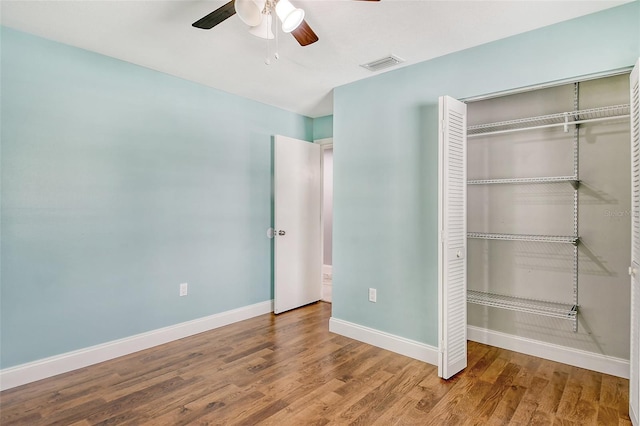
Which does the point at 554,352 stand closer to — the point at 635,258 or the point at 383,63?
the point at 635,258

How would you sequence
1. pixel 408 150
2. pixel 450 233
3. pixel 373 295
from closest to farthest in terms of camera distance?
pixel 450 233
pixel 408 150
pixel 373 295

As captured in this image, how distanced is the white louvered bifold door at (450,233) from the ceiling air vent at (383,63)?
618 millimetres

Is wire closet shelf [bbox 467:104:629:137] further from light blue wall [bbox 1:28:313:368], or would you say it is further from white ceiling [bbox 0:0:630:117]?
light blue wall [bbox 1:28:313:368]

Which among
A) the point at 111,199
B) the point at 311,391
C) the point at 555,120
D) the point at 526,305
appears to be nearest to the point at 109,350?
the point at 111,199

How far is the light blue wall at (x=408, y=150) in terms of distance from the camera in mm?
Result: 2309

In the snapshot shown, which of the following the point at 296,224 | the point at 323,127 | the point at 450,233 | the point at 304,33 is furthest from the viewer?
the point at 323,127

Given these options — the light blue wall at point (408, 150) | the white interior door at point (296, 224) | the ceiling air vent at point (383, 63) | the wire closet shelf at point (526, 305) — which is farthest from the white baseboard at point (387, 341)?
the ceiling air vent at point (383, 63)

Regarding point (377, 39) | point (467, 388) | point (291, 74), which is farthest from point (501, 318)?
point (291, 74)

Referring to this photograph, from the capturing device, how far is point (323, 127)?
471 cm

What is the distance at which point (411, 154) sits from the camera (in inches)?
120

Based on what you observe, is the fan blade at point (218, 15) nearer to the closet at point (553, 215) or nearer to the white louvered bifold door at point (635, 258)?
the white louvered bifold door at point (635, 258)

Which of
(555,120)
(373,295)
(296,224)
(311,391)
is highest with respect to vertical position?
(555,120)

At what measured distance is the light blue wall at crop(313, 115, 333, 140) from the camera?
182 inches

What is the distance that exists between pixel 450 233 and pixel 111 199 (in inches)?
110
